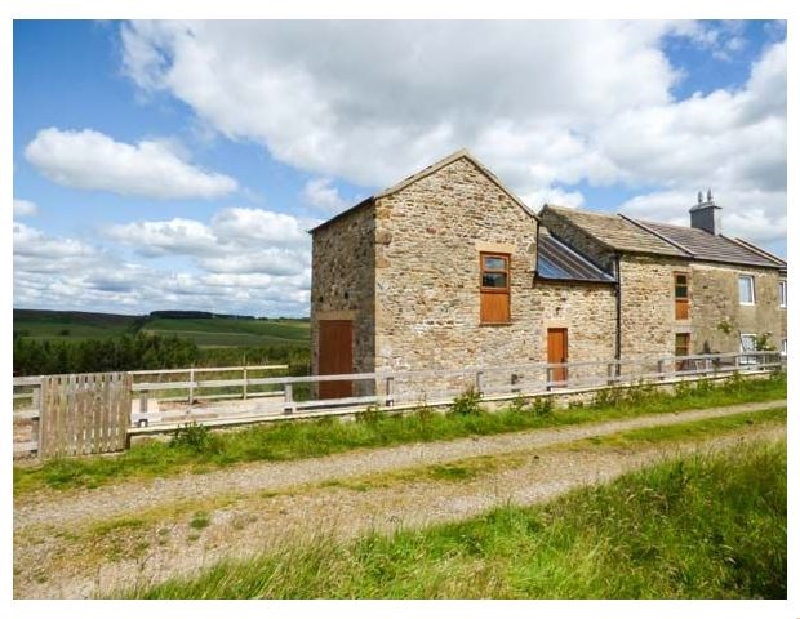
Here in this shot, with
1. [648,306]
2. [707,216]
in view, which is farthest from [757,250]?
[648,306]

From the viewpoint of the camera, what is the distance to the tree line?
2106 centimetres

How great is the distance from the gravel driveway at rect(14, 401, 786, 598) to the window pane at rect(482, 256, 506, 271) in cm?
622

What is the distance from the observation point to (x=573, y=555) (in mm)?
4859

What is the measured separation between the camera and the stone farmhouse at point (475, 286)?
12391 millimetres

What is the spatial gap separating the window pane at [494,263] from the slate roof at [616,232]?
18.3 feet

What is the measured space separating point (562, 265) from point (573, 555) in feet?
43.2

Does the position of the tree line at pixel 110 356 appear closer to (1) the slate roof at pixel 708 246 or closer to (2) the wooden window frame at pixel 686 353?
(2) the wooden window frame at pixel 686 353

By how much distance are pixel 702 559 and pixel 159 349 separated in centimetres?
2564

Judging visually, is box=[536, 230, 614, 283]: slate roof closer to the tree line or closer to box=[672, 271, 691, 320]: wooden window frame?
box=[672, 271, 691, 320]: wooden window frame

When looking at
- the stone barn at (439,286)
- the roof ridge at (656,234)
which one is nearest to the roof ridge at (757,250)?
the roof ridge at (656,234)

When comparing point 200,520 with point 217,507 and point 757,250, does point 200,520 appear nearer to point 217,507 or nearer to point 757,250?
point 217,507
